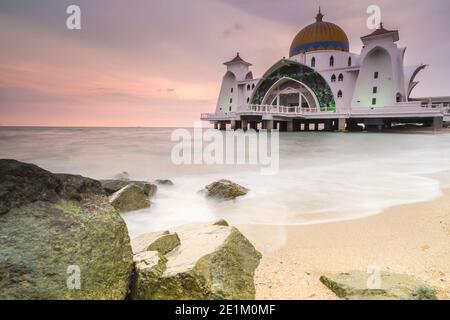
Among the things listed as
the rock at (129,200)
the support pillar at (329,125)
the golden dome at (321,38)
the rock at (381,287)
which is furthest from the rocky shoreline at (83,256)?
the golden dome at (321,38)

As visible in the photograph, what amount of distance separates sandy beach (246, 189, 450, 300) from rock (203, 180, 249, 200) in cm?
163

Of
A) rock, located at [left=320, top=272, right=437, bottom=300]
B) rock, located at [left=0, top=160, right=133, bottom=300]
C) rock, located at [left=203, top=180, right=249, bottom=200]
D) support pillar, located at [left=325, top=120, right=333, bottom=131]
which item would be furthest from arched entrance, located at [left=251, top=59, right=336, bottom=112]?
rock, located at [left=0, top=160, right=133, bottom=300]

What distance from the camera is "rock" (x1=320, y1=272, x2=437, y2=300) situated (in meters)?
1.87

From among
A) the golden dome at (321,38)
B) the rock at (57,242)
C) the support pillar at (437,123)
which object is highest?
the golden dome at (321,38)

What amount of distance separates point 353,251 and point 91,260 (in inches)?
96.2

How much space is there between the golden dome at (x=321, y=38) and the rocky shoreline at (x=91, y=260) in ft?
141

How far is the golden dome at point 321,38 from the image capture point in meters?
39.9

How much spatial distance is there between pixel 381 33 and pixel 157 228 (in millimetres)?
36096

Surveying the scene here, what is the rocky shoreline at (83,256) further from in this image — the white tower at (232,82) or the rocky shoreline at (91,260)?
the white tower at (232,82)

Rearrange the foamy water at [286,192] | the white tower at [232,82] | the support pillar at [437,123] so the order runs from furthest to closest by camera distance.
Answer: the white tower at [232,82] < the support pillar at [437,123] < the foamy water at [286,192]

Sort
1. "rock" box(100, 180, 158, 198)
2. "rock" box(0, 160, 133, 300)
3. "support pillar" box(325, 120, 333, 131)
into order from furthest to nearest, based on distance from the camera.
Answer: "support pillar" box(325, 120, 333, 131)
"rock" box(100, 180, 158, 198)
"rock" box(0, 160, 133, 300)

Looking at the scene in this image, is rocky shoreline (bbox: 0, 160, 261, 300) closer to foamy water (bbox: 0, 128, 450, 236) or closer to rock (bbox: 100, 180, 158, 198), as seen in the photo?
foamy water (bbox: 0, 128, 450, 236)
